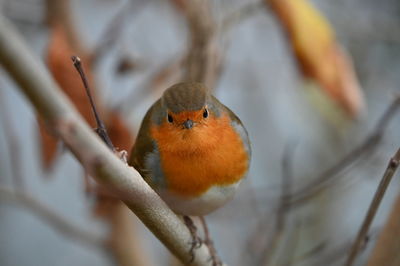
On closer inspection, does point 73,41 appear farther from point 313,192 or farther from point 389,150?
point 389,150

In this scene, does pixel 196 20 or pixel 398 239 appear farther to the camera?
pixel 196 20

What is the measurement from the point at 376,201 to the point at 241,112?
9.57 feet

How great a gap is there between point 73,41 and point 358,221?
2737 mm

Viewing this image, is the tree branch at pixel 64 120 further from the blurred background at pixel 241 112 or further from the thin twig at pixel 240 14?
the thin twig at pixel 240 14

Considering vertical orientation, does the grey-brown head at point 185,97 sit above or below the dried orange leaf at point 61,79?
below

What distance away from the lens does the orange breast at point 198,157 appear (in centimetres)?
172

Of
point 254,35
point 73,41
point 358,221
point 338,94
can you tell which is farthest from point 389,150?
point 73,41

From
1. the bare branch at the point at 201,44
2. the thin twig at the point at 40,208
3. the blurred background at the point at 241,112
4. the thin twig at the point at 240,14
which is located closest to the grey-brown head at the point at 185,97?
the blurred background at the point at 241,112

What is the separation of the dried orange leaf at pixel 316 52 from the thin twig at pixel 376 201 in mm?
648

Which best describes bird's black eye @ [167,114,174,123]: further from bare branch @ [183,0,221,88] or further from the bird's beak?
bare branch @ [183,0,221,88]

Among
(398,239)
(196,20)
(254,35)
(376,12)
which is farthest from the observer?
(376,12)

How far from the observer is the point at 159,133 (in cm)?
179

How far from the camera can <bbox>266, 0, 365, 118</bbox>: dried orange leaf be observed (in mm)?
1997

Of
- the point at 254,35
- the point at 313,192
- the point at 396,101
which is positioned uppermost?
the point at 254,35
